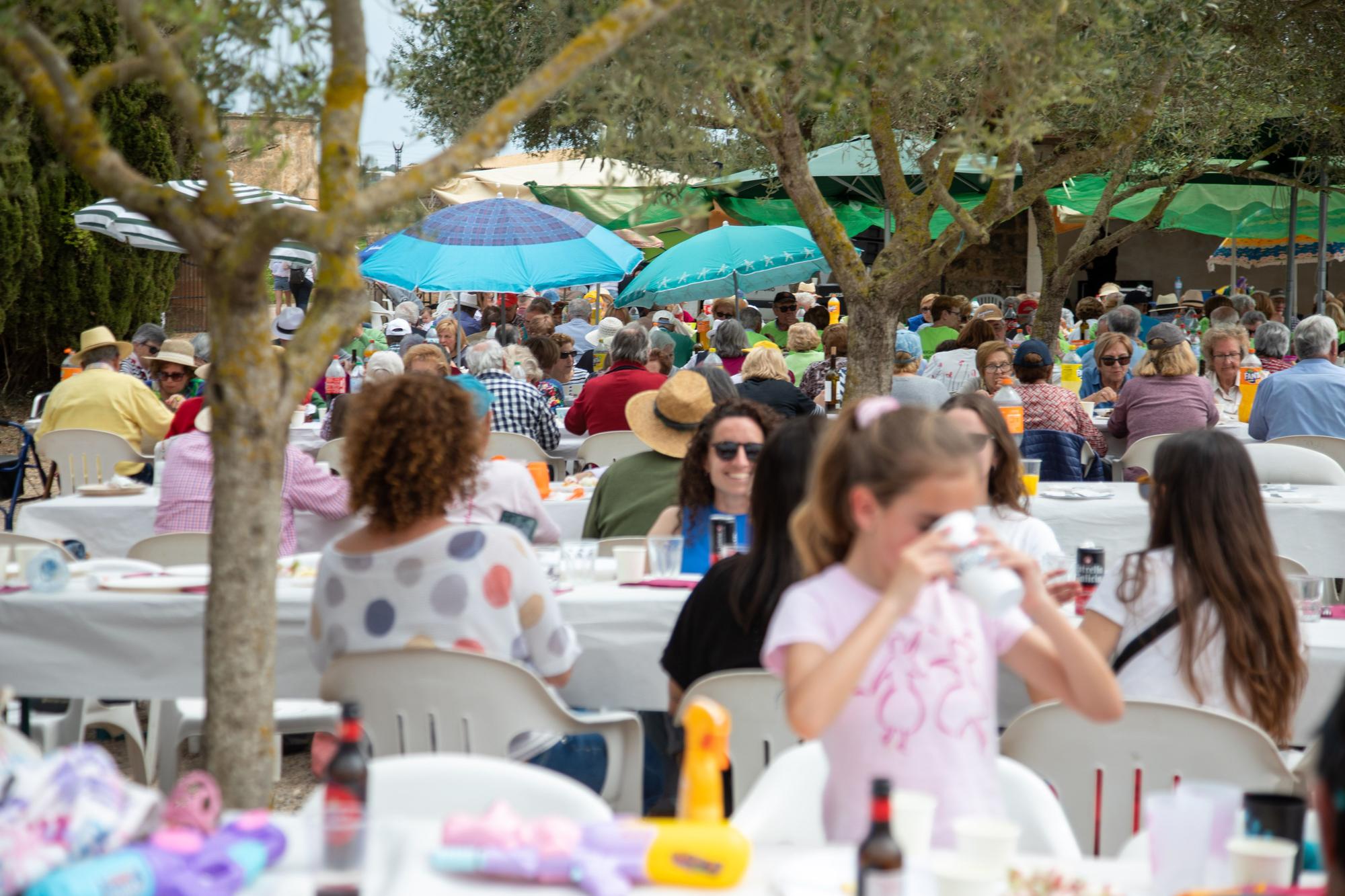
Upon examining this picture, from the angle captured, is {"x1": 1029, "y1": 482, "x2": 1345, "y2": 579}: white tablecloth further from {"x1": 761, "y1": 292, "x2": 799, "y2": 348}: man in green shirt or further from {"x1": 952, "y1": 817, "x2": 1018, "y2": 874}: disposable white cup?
{"x1": 761, "y1": 292, "x2": 799, "y2": 348}: man in green shirt

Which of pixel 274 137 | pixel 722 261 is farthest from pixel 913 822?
pixel 722 261

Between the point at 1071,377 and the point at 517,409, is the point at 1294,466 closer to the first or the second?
the point at 1071,377

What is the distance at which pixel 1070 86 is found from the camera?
181 inches

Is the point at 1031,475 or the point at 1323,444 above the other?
the point at 1323,444

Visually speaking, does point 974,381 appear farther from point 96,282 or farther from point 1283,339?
point 96,282

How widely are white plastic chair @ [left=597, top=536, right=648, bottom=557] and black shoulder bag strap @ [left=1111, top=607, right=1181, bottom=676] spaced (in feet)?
6.25

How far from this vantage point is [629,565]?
4297 millimetres

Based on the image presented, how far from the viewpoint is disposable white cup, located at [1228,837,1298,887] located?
1921 mm

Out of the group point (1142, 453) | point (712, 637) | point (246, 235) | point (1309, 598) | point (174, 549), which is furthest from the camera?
point (1142, 453)

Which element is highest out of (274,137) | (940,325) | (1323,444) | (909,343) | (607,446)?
(940,325)

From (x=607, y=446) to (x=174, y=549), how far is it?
133 inches

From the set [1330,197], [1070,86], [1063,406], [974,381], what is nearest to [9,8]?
[1070,86]

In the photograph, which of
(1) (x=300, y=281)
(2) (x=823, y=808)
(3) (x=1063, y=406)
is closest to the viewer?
(2) (x=823, y=808)

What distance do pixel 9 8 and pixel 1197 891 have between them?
2.26 metres
